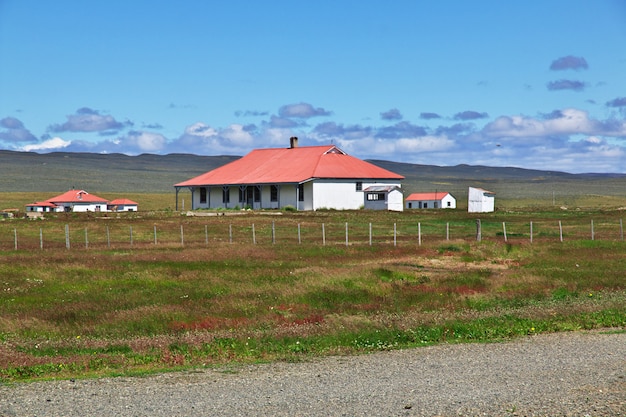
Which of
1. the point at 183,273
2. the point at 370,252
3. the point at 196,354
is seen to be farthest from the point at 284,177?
the point at 196,354

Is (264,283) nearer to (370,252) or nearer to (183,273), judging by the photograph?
(183,273)

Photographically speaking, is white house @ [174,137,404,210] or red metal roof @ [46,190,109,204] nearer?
white house @ [174,137,404,210]

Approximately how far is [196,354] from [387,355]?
3.54 meters

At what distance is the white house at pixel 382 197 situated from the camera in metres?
86.2

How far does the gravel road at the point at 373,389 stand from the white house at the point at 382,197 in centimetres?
7096

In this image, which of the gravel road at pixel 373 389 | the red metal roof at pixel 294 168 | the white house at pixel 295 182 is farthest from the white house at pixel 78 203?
the gravel road at pixel 373 389

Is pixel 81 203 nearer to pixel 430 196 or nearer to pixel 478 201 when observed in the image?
pixel 430 196

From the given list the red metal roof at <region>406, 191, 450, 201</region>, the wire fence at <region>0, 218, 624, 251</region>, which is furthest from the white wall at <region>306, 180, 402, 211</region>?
the red metal roof at <region>406, 191, 450, 201</region>

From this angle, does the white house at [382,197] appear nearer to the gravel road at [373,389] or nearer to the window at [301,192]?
the window at [301,192]

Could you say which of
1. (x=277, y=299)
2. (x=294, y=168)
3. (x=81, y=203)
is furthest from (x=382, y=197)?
(x=277, y=299)

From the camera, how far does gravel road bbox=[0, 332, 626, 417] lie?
36.8ft

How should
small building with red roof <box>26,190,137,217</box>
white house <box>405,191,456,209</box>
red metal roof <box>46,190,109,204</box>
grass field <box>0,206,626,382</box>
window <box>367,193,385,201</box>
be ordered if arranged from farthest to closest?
1. red metal roof <box>46,190,109,204</box>
2. small building with red roof <box>26,190,137,217</box>
3. white house <box>405,191,456,209</box>
4. window <box>367,193,385,201</box>
5. grass field <box>0,206,626,382</box>

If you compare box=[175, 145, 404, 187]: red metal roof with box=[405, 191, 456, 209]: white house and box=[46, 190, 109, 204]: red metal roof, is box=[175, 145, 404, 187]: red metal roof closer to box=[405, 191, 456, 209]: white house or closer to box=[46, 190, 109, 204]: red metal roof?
box=[405, 191, 456, 209]: white house

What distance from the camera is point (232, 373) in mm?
13789
